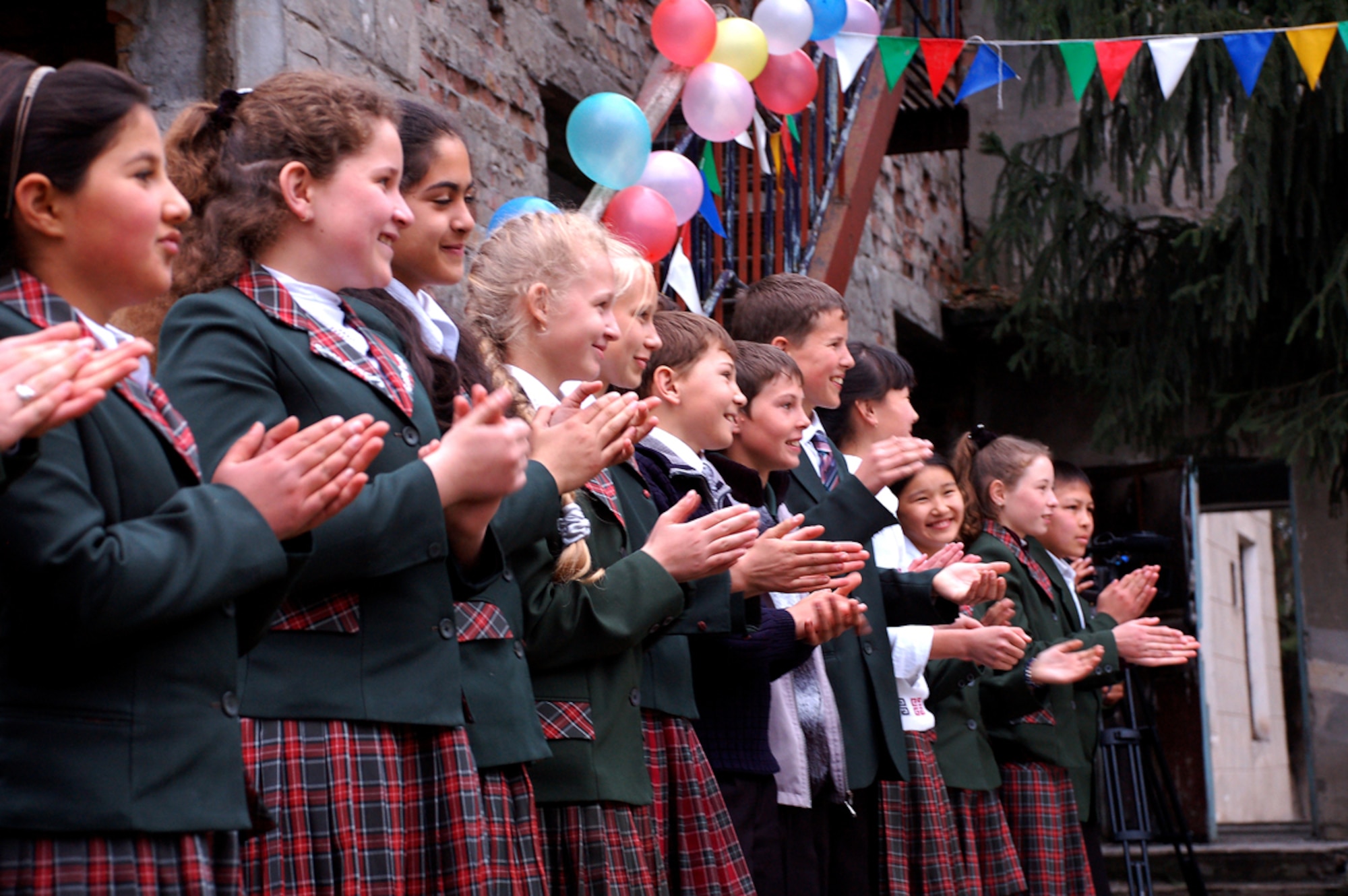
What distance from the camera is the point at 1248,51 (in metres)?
6.24

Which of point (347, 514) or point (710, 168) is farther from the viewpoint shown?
point (710, 168)

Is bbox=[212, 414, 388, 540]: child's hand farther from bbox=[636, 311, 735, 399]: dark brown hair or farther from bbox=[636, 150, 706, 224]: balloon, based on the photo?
bbox=[636, 150, 706, 224]: balloon

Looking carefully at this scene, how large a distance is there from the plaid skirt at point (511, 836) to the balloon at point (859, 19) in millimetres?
4435

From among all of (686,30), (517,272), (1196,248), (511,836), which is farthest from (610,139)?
(1196,248)

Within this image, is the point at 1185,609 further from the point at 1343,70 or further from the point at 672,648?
the point at 672,648

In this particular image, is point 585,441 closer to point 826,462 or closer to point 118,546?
point 118,546

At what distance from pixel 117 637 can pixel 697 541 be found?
1.11 metres

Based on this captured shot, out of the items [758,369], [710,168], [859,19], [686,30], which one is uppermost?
[859,19]

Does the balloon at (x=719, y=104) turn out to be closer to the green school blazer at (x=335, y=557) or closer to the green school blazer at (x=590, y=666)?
the green school blazer at (x=590, y=666)

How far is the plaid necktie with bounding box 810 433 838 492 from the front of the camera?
12.1 ft

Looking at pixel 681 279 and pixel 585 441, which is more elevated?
pixel 681 279

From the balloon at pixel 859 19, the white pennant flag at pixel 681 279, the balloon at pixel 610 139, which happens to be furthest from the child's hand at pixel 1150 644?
the balloon at pixel 859 19

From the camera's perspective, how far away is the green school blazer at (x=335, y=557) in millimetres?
1751

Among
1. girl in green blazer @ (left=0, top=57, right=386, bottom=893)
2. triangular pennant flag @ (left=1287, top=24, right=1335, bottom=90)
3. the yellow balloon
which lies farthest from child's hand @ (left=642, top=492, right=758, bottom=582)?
triangular pennant flag @ (left=1287, top=24, right=1335, bottom=90)
